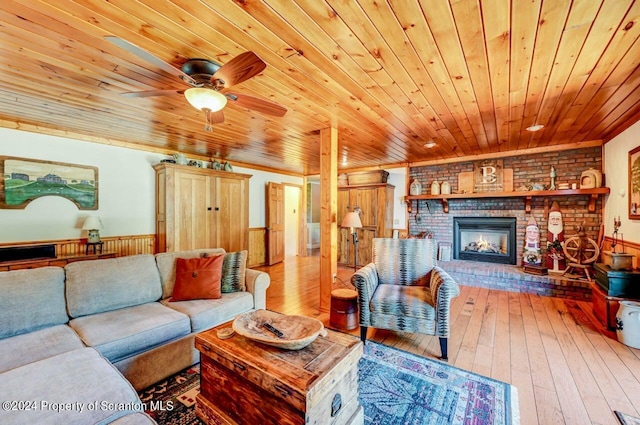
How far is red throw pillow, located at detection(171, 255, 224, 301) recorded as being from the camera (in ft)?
7.84

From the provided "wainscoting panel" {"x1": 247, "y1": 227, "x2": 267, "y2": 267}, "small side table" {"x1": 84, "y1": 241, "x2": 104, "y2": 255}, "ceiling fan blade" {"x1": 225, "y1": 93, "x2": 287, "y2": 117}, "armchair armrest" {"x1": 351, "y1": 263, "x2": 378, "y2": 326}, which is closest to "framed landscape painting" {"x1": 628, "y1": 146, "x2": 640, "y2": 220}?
"armchair armrest" {"x1": 351, "y1": 263, "x2": 378, "y2": 326}

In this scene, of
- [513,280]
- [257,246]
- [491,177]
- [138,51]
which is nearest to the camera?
[138,51]

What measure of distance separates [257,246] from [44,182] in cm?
348

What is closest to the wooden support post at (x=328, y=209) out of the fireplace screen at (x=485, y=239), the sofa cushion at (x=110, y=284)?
the sofa cushion at (x=110, y=284)

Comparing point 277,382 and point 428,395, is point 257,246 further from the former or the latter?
point 277,382

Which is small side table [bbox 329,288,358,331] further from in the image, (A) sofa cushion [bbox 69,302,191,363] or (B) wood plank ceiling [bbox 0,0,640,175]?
(B) wood plank ceiling [bbox 0,0,640,175]

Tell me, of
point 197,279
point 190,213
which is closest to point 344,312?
point 197,279

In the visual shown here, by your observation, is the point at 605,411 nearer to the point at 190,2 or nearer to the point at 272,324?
the point at 272,324

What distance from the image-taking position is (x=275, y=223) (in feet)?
20.0

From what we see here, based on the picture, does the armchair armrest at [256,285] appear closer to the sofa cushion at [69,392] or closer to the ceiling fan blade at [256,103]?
the sofa cushion at [69,392]

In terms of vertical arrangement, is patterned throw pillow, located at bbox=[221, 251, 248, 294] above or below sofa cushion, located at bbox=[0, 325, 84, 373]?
above

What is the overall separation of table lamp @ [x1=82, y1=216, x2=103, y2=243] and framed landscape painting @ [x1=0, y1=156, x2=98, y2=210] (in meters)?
0.29

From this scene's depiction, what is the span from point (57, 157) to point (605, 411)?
5685 mm

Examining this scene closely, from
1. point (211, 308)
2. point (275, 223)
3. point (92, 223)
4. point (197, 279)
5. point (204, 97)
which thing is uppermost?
point (204, 97)
